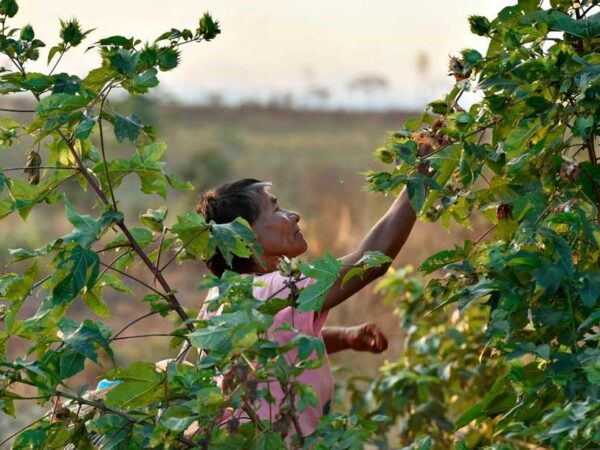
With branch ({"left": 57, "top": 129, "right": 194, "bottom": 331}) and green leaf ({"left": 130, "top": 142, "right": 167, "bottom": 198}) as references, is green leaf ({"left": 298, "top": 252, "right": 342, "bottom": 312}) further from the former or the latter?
green leaf ({"left": 130, "top": 142, "right": 167, "bottom": 198})

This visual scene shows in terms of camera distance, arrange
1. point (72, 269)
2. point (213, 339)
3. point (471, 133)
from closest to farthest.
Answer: point (213, 339)
point (72, 269)
point (471, 133)

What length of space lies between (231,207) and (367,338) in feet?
1.43

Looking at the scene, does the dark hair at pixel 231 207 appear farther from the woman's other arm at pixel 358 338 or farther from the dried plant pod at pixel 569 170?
the dried plant pod at pixel 569 170

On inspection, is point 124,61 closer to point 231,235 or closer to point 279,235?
point 231,235

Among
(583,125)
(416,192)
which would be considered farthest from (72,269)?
(583,125)

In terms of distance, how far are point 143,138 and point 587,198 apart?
29.7 inches

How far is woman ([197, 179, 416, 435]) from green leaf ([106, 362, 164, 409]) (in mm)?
694

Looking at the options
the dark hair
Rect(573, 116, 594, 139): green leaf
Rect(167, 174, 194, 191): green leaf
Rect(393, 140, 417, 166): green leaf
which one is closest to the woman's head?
the dark hair

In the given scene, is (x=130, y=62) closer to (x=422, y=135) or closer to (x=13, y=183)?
(x=13, y=183)

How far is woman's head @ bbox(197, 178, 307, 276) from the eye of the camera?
295cm

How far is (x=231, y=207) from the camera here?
2.97 meters

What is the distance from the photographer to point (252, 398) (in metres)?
1.69

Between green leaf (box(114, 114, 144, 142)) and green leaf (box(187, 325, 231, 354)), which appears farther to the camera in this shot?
green leaf (box(114, 114, 144, 142))

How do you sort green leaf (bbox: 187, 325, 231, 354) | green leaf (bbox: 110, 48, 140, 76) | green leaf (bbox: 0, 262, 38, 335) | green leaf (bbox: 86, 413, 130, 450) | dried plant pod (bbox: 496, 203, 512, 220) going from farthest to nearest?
dried plant pod (bbox: 496, 203, 512, 220)
green leaf (bbox: 0, 262, 38, 335)
green leaf (bbox: 110, 48, 140, 76)
green leaf (bbox: 86, 413, 130, 450)
green leaf (bbox: 187, 325, 231, 354)
